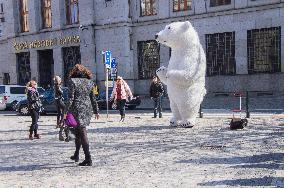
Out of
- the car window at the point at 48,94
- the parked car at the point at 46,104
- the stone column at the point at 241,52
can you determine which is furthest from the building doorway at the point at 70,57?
the stone column at the point at 241,52

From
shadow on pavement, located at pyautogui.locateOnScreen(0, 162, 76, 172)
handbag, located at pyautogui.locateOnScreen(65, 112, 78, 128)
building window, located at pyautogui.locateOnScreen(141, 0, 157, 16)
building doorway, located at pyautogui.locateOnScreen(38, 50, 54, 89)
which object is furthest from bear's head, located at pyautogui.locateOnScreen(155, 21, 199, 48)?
building doorway, located at pyautogui.locateOnScreen(38, 50, 54, 89)

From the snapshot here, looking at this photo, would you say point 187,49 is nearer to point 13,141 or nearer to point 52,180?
point 13,141

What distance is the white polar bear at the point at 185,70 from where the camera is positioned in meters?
12.6

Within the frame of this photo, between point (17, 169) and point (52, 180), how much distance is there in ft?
4.28

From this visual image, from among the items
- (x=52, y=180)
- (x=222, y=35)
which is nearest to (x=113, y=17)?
(x=222, y=35)

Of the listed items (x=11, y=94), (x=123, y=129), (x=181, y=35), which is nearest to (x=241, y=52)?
(x=11, y=94)

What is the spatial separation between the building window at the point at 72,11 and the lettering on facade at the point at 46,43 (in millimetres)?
1461

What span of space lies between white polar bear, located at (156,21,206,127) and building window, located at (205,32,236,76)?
49.3 feet

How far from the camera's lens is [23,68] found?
3831 cm

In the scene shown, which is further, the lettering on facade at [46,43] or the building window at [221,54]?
the lettering on facade at [46,43]

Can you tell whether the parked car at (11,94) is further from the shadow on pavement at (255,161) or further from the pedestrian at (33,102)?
the shadow on pavement at (255,161)

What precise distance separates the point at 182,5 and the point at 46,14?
12804mm

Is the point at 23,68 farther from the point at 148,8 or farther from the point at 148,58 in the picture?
Answer: the point at 148,8

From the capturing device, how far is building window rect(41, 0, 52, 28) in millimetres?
35906
